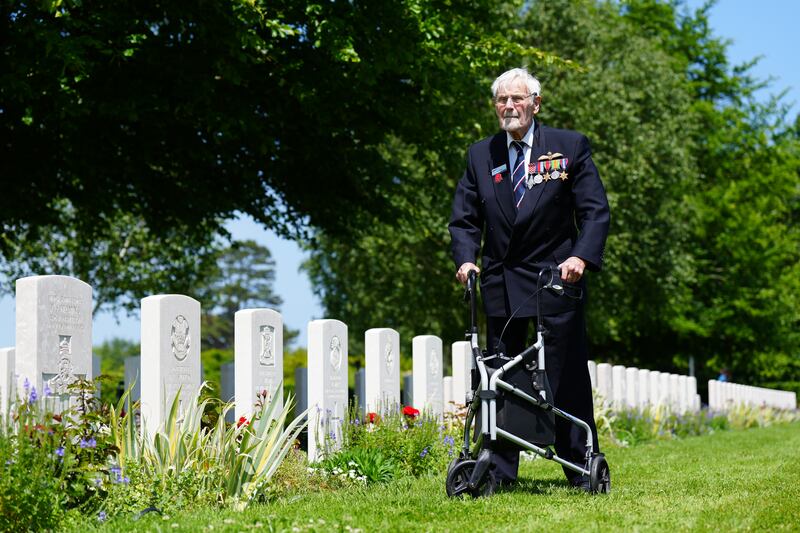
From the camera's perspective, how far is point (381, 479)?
748 centimetres

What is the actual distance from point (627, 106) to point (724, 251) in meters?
12.5

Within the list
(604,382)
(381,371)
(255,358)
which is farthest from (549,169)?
(604,382)

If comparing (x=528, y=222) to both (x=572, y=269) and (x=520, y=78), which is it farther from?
(x=520, y=78)

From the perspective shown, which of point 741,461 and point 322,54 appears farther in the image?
point 322,54

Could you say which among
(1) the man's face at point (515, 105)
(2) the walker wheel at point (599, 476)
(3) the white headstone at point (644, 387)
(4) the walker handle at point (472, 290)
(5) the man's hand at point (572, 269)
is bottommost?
(2) the walker wheel at point (599, 476)

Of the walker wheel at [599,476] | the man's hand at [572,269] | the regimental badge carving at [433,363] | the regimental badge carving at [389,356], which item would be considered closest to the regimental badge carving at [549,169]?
the man's hand at [572,269]

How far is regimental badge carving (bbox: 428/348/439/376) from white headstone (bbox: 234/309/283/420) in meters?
2.51

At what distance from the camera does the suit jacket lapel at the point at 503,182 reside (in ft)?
19.7

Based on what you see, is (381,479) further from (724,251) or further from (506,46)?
(724,251)

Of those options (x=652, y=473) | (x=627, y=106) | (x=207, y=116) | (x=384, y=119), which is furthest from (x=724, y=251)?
(x=652, y=473)

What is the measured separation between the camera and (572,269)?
5680 mm

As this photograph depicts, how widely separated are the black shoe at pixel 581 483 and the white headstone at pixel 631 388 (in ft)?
33.4

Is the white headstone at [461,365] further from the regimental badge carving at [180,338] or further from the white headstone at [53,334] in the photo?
the white headstone at [53,334]

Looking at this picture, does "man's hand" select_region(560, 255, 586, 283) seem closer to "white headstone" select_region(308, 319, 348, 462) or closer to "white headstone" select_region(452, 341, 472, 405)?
"white headstone" select_region(308, 319, 348, 462)
